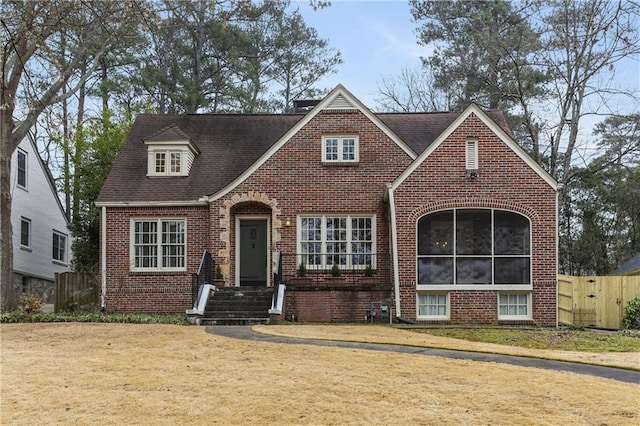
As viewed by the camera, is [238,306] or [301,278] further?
[301,278]

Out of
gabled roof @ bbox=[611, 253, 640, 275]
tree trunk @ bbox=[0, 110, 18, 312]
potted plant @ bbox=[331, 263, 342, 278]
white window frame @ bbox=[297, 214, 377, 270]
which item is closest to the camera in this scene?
tree trunk @ bbox=[0, 110, 18, 312]

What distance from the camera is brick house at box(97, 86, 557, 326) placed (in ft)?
61.1

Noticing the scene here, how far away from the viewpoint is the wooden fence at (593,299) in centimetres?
2033

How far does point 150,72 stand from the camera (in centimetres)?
3378

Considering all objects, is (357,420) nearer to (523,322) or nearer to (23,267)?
(523,322)

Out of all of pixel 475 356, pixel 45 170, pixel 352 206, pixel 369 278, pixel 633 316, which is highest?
pixel 45 170

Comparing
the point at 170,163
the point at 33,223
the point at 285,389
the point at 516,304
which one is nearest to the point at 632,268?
the point at 516,304

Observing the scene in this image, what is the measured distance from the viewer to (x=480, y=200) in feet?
61.6

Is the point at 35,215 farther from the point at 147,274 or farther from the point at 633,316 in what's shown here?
the point at 633,316

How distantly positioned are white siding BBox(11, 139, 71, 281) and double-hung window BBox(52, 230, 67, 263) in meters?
0.28

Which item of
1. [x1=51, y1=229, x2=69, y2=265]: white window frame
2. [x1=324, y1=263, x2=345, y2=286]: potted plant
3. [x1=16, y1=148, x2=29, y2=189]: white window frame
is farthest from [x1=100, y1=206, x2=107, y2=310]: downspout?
[x1=51, y1=229, x2=69, y2=265]: white window frame

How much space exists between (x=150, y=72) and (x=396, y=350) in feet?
85.1

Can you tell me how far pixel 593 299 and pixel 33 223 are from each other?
2208 centimetres

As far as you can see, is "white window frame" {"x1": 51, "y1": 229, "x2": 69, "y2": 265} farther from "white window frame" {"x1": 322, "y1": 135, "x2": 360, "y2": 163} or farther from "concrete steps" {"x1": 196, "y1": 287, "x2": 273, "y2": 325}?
"white window frame" {"x1": 322, "y1": 135, "x2": 360, "y2": 163}
